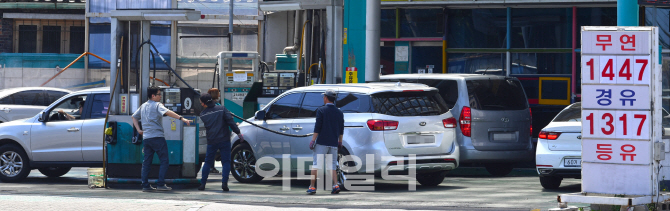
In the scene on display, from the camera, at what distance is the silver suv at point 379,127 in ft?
36.8

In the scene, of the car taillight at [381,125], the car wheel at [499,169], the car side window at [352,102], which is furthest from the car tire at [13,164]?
the car wheel at [499,169]

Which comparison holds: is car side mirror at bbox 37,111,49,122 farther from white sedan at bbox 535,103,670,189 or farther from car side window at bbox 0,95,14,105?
white sedan at bbox 535,103,670,189

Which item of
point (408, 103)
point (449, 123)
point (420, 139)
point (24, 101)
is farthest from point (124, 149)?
point (24, 101)

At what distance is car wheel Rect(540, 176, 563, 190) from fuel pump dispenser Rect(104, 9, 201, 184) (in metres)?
4.89

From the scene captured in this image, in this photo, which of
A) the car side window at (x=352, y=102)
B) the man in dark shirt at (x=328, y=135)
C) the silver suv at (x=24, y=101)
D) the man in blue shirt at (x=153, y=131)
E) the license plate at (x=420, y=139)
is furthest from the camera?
the silver suv at (x=24, y=101)

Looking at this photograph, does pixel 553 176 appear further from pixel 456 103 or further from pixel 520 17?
pixel 520 17

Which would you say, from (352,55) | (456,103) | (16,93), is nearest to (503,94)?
(456,103)

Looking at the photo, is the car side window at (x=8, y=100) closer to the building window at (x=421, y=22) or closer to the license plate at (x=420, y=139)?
the building window at (x=421, y=22)

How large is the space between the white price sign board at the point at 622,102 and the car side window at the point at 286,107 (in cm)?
524

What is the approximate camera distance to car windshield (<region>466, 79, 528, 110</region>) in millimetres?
13305

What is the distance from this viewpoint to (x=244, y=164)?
42.4ft

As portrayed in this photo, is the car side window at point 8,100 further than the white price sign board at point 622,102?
Yes

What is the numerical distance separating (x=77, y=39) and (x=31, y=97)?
9.98 metres

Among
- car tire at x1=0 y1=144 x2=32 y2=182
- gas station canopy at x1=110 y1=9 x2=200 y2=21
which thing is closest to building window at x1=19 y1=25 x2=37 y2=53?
car tire at x1=0 y1=144 x2=32 y2=182
